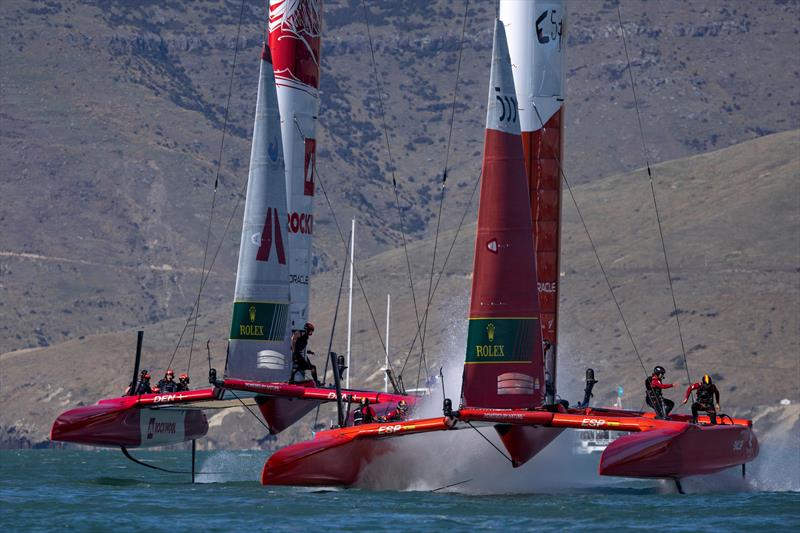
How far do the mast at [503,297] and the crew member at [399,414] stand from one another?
141 inches

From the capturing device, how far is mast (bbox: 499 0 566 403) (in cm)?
3916

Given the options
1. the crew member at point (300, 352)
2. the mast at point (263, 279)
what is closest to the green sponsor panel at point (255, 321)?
the mast at point (263, 279)

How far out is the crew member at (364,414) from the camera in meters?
36.2

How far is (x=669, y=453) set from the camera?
3234 centimetres

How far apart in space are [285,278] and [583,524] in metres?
10.4

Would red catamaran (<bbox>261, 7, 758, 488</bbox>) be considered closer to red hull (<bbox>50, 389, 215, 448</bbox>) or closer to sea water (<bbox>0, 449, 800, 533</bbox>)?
sea water (<bbox>0, 449, 800, 533</bbox>)

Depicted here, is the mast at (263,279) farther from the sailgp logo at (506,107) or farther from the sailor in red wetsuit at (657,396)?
the sailor in red wetsuit at (657,396)

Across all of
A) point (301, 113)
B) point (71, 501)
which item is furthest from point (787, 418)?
point (71, 501)

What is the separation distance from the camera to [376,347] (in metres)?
114

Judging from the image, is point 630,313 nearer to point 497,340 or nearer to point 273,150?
point 273,150

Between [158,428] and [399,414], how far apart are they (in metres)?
6.20

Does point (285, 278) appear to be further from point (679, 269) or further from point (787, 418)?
point (679, 269)

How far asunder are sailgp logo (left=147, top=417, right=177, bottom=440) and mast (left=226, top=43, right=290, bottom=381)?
2976mm

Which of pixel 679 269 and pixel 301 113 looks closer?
pixel 301 113
